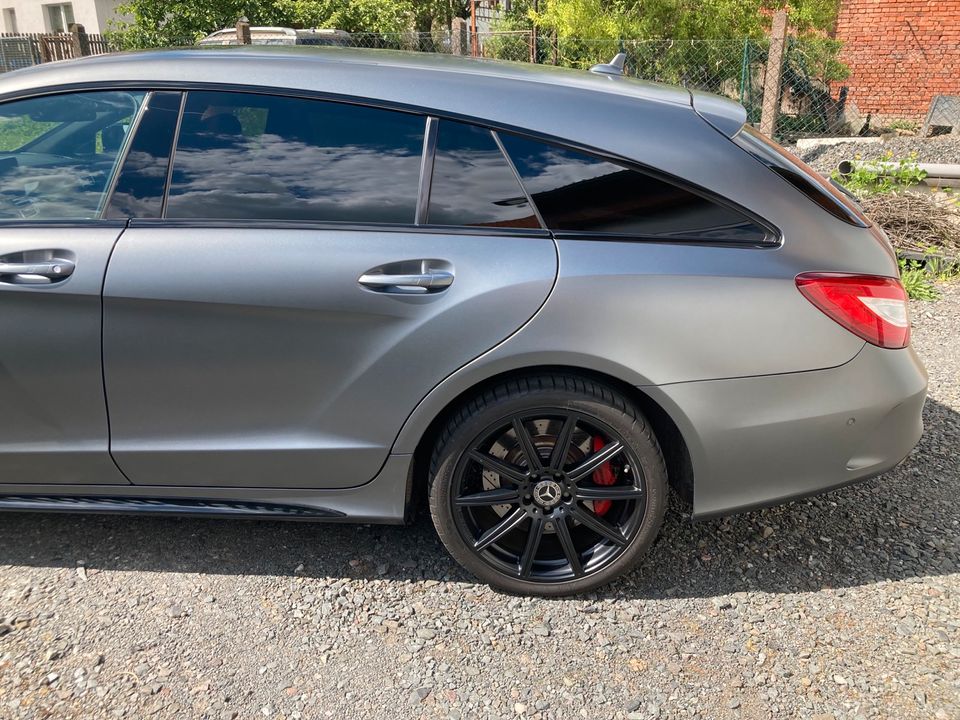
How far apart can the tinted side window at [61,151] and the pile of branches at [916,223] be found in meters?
5.68

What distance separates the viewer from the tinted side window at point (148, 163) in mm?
2750

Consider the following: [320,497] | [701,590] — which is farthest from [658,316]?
[320,497]

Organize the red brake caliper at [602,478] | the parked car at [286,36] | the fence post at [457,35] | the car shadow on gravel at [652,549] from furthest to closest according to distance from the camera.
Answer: the parked car at [286,36] → the fence post at [457,35] → the car shadow on gravel at [652,549] → the red brake caliper at [602,478]

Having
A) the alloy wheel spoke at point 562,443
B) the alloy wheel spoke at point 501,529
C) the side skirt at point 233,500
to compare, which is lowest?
the alloy wheel spoke at point 501,529

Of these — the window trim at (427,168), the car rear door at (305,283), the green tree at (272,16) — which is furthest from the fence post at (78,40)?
the window trim at (427,168)

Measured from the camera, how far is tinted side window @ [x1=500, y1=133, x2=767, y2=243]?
2.66 m

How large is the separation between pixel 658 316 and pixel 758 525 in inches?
48.3

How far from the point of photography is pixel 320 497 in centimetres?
285

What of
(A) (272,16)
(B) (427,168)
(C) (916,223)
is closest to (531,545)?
(B) (427,168)

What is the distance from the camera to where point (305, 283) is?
2.63 metres

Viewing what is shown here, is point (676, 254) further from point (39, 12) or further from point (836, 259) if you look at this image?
point (39, 12)

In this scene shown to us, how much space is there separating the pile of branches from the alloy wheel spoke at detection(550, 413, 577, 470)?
16.2 feet

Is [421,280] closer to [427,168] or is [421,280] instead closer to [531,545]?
[427,168]

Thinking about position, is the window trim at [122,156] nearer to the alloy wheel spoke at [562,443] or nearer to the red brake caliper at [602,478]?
the alloy wheel spoke at [562,443]
